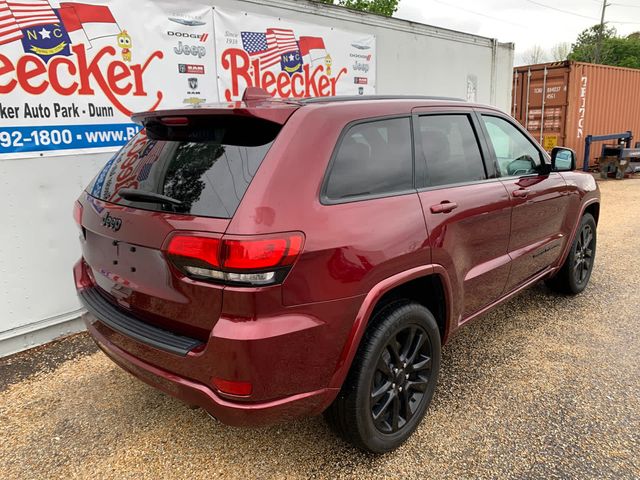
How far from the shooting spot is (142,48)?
4016 mm

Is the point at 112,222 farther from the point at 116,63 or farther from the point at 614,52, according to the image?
the point at 614,52

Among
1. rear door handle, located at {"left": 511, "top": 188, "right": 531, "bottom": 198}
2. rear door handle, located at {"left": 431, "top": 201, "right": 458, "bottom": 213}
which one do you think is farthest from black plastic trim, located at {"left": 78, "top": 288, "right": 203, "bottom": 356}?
rear door handle, located at {"left": 511, "top": 188, "right": 531, "bottom": 198}

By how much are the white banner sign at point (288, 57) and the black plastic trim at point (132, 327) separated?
2.73 m

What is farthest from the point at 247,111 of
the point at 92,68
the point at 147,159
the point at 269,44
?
the point at 269,44

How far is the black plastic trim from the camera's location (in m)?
1.98

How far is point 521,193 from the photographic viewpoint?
327cm

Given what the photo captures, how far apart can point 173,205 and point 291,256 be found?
0.56 m

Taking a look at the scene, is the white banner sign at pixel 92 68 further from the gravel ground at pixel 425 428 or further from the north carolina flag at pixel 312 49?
the gravel ground at pixel 425 428

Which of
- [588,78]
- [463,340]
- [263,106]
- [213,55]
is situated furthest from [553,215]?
[588,78]

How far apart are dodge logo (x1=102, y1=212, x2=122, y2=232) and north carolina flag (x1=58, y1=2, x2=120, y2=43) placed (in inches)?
84.4

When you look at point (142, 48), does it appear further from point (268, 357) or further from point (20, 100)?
point (268, 357)

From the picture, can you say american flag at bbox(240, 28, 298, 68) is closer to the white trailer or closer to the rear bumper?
the white trailer

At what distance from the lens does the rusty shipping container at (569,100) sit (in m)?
12.1

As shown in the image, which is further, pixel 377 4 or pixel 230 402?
pixel 377 4
